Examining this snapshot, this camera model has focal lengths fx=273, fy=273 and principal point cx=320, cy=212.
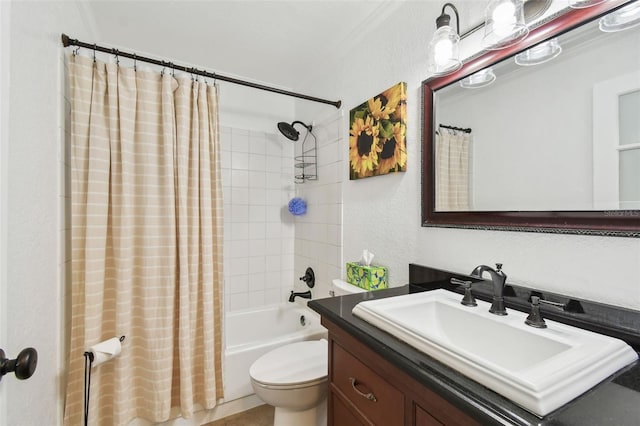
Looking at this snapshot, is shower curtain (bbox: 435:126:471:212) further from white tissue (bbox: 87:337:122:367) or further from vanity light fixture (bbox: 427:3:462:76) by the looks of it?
white tissue (bbox: 87:337:122:367)

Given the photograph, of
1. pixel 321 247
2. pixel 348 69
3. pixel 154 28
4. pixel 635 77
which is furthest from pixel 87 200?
pixel 635 77

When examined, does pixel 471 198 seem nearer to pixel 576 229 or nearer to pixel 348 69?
pixel 576 229

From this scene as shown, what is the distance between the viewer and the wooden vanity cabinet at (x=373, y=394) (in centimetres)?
58

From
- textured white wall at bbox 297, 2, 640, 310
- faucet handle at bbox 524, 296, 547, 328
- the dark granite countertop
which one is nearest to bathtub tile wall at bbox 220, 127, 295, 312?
textured white wall at bbox 297, 2, 640, 310

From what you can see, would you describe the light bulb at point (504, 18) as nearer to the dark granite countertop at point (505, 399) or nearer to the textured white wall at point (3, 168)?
the dark granite countertop at point (505, 399)

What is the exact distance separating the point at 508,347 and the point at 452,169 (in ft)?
2.25

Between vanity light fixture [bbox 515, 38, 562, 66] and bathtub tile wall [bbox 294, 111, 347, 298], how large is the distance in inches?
41.4

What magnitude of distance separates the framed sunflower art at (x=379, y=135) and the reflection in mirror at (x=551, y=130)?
219mm

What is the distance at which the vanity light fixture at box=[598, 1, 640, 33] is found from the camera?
697mm

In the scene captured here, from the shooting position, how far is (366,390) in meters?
0.79

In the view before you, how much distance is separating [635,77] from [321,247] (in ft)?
5.69

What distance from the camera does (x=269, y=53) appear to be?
1951mm

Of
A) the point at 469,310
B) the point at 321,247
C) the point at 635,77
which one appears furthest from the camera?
the point at 321,247

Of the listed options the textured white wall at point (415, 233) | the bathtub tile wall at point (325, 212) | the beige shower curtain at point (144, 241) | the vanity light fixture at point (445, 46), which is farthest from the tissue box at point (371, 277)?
the vanity light fixture at point (445, 46)
